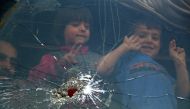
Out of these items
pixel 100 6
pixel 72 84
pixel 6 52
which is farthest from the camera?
pixel 100 6

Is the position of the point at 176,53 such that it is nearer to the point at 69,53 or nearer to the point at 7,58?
the point at 69,53

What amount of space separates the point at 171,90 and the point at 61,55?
3.46 feet

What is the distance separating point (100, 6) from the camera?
334 cm

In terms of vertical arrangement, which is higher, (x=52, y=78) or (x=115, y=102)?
(x=52, y=78)

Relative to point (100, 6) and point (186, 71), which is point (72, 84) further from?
point (186, 71)

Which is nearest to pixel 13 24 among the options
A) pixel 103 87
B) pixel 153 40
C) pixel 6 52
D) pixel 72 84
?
pixel 6 52

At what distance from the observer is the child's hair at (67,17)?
126 inches

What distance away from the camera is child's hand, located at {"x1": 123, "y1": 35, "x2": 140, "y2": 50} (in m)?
3.19

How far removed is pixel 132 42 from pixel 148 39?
16 cm

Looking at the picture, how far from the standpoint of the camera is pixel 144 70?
308 cm

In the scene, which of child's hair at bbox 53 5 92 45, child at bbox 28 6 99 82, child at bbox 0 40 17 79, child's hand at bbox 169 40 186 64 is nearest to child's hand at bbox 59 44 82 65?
child at bbox 28 6 99 82

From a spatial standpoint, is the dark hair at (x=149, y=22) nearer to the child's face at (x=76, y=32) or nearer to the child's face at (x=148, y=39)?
the child's face at (x=148, y=39)

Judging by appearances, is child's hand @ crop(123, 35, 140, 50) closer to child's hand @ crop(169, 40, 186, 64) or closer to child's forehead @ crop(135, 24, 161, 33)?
child's forehead @ crop(135, 24, 161, 33)

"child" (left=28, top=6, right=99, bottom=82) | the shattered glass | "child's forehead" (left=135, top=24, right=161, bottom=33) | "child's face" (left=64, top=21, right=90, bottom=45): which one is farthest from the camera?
"child's forehead" (left=135, top=24, right=161, bottom=33)
